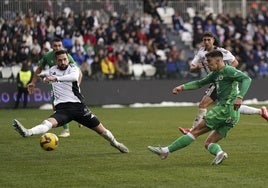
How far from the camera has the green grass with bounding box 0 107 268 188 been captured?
1134 centimetres

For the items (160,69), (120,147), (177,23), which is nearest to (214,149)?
(120,147)

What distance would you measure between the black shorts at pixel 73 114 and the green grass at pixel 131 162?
615 millimetres

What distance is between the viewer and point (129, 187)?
35.6 ft

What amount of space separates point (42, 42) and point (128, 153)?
18.7 metres

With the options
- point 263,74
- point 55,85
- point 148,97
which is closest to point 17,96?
point 148,97

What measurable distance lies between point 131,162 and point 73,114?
1.56 m

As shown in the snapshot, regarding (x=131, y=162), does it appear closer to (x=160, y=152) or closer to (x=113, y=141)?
(x=160, y=152)

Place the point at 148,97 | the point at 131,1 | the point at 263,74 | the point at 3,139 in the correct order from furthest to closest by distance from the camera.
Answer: the point at 131,1 < the point at 263,74 < the point at 148,97 < the point at 3,139

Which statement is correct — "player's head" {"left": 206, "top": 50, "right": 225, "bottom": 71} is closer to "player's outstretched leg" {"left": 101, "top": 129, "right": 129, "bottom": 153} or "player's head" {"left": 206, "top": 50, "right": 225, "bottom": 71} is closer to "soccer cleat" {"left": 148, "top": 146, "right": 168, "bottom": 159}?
"soccer cleat" {"left": 148, "top": 146, "right": 168, "bottom": 159}

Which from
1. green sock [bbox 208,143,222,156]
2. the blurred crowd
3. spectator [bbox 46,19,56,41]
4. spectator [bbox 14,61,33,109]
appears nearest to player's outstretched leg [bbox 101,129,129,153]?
green sock [bbox 208,143,222,156]

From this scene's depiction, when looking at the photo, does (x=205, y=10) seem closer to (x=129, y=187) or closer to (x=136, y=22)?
(x=136, y=22)

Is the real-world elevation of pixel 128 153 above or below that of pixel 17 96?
above

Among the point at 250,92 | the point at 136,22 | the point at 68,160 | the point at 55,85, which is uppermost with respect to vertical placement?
the point at 55,85

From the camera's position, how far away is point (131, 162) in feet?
44.5
